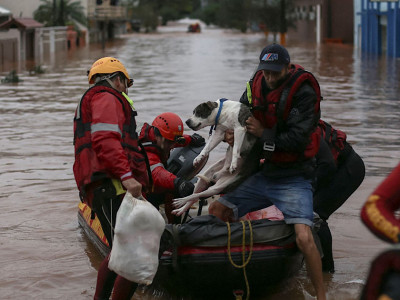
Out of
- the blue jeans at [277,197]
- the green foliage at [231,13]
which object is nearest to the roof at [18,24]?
the green foliage at [231,13]

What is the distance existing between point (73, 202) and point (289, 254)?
4.04m

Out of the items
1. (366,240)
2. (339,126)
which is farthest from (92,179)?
(339,126)

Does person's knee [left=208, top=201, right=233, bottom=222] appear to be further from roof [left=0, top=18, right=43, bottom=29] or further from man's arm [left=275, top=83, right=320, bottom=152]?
roof [left=0, top=18, right=43, bottom=29]

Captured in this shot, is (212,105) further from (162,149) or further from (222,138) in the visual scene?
(162,149)

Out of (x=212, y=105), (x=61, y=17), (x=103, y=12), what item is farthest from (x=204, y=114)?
(x=103, y=12)

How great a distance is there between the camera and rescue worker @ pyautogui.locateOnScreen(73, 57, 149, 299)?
5.24 metres

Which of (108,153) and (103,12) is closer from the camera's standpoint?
(108,153)

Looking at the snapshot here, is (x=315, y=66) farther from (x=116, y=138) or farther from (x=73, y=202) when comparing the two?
(x=116, y=138)

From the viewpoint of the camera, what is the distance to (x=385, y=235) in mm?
3174

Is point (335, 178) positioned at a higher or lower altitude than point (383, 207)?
lower

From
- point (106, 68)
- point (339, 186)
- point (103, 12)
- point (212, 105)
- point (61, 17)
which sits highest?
point (103, 12)

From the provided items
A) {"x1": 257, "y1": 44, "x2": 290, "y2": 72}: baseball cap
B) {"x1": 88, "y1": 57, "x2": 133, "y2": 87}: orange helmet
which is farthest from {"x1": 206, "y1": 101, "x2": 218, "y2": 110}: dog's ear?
{"x1": 88, "y1": 57, "x2": 133, "y2": 87}: orange helmet

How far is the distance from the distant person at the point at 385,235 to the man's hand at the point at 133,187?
7.10 ft

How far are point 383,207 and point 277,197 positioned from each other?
8.11 feet
